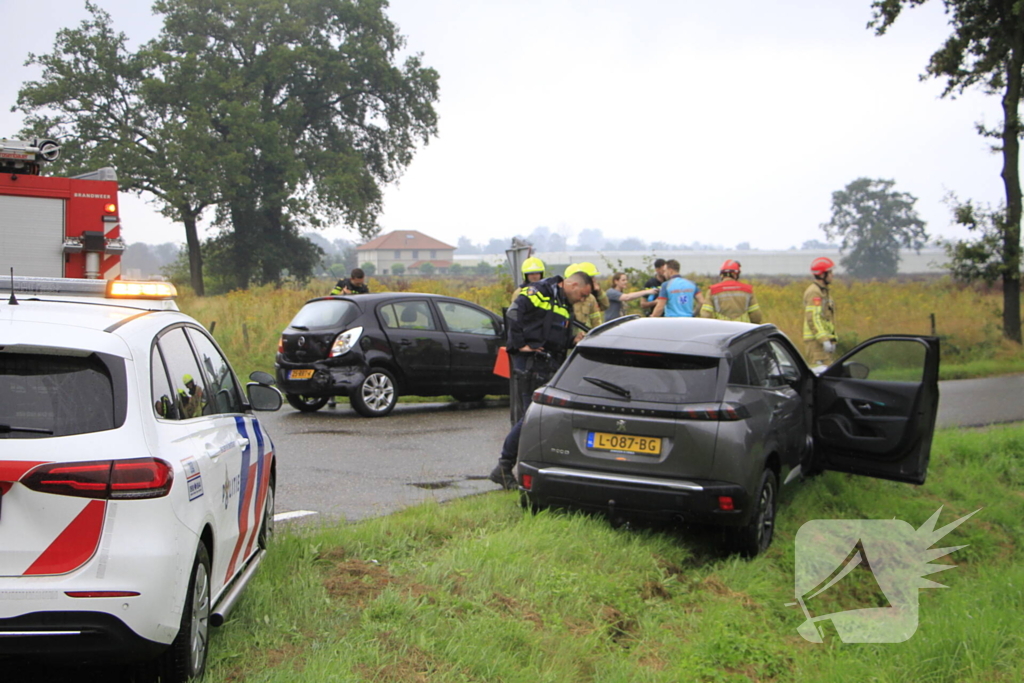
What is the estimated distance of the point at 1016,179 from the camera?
23.0 metres

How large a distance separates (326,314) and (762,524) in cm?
762

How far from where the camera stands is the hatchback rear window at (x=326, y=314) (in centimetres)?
1286

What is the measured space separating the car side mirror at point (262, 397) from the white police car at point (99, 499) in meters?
1.40

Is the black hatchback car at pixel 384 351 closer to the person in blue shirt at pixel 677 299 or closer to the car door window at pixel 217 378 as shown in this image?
the person in blue shirt at pixel 677 299

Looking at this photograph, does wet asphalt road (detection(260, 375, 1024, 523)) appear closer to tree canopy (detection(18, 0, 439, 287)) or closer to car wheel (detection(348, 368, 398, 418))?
car wheel (detection(348, 368, 398, 418))

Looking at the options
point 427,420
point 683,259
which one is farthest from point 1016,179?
point 683,259

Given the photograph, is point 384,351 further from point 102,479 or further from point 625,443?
point 102,479

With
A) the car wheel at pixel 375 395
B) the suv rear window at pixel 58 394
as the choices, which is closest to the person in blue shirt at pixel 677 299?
the car wheel at pixel 375 395

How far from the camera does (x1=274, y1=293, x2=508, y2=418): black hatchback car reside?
Answer: 12.6 meters

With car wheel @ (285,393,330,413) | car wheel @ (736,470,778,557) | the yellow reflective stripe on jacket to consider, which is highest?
the yellow reflective stripe on jacket

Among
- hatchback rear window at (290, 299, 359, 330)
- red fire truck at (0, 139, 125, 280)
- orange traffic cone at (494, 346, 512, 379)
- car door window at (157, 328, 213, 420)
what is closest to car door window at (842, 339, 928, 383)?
orange traffic cone at (494, 346, 512, 379)

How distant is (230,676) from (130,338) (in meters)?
1.42

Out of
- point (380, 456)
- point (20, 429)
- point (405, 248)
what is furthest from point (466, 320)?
point (405, 248)

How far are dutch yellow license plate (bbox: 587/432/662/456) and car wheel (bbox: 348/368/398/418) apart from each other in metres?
6.48
